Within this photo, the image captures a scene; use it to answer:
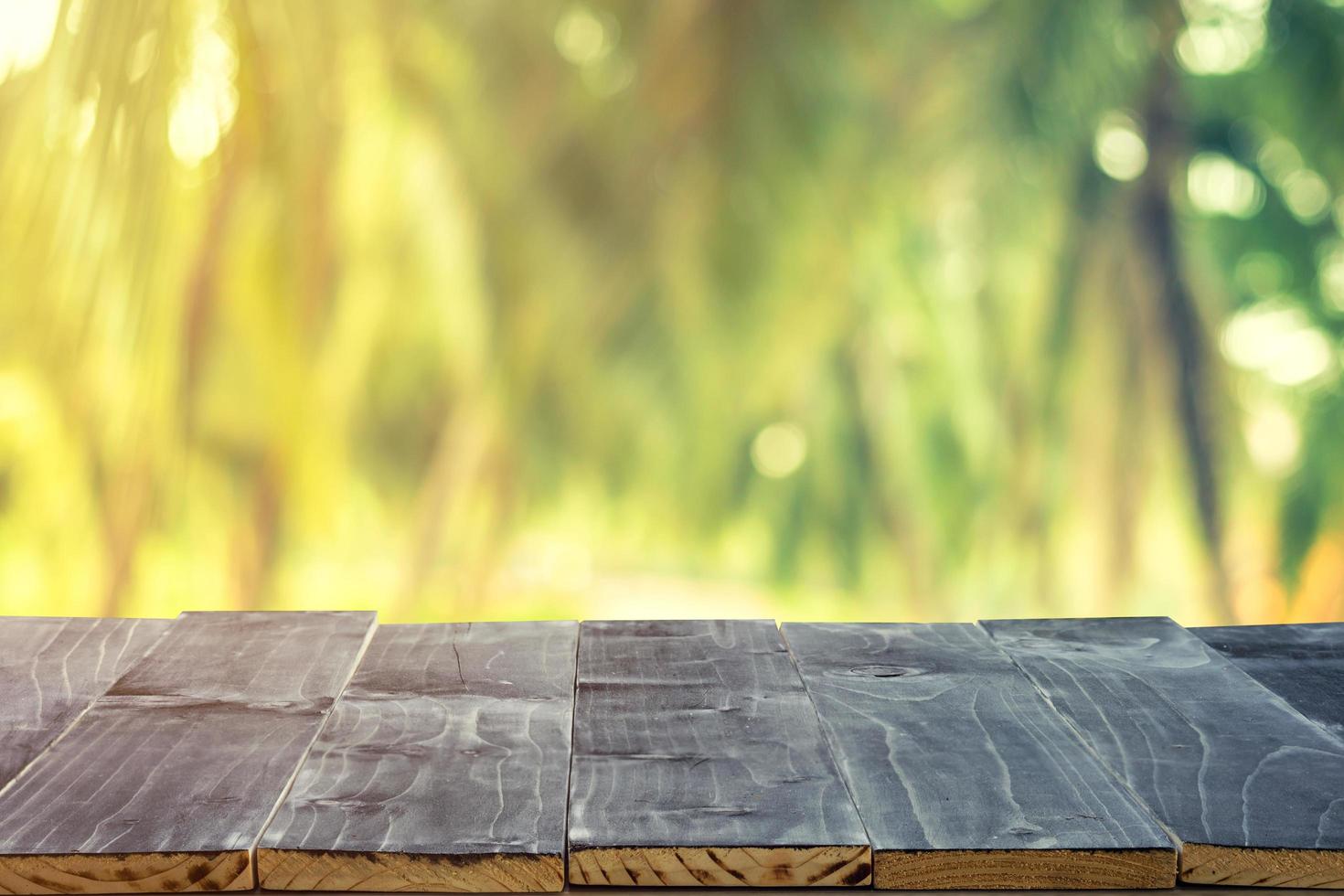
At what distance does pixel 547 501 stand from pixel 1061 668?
1643mm

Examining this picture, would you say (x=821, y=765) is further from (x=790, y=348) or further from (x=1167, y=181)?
(x=1167, y=181)

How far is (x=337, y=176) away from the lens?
103 inches

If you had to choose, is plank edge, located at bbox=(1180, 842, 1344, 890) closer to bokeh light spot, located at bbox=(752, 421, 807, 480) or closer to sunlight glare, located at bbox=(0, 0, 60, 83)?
bokeh light spot, located at bbox=(752, 421, 807, 480)

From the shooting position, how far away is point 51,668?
118 centimetres

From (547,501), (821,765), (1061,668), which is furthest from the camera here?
(547,501)

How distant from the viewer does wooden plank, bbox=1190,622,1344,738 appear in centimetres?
110

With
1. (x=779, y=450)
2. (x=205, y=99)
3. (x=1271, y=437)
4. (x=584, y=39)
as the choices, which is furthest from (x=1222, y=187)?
(x=205, y=99)

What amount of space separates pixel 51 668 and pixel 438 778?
1.51 feet

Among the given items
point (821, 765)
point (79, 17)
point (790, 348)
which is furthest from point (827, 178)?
point (821, 765)

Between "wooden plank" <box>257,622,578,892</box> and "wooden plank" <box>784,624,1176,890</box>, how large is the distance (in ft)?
0.73

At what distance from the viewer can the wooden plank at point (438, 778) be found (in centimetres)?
85

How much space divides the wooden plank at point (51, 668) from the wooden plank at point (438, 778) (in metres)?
0.22

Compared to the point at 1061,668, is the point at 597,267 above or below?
above

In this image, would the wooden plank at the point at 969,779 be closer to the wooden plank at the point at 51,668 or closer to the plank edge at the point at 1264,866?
the plank edge at the point at 1264,866
